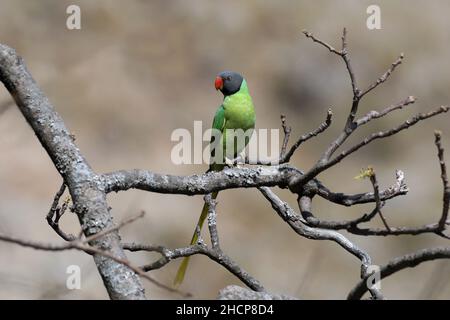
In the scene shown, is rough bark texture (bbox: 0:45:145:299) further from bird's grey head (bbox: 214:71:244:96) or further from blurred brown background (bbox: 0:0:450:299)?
blurred brown background (bbox: 0:0:450:299)

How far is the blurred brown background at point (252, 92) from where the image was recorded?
21.6 feet

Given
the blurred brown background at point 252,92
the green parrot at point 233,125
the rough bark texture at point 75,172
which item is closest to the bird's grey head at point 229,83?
the green parrot at point 233,125

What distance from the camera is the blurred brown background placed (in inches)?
259

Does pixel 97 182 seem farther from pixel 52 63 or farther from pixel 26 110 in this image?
pixel 52 63

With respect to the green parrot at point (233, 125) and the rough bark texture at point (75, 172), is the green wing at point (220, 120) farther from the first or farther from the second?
the rough bark texture at point (75, 172)

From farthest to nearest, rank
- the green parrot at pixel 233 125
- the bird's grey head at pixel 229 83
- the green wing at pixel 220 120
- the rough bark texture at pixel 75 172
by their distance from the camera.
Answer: the bird's grey head at pixel 229 83
the green wing at pixel 220 120
the green parrot at pixel 233 125
the rough bark texture at pixel 75 172

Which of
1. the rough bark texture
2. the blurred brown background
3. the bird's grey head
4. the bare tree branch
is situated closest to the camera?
the bare tree branch

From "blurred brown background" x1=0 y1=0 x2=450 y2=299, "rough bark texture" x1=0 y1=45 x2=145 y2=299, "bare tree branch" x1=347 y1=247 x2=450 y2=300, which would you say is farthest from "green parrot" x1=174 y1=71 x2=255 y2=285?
"blurred brown background" x1=0 y1=0 x2=450 y2=299

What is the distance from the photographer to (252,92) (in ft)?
23.8

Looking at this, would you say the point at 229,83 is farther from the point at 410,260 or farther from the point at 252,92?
the point at 252,92

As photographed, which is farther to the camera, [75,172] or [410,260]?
[75,172]

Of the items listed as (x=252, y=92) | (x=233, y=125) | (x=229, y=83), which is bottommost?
(x=233, y=125)

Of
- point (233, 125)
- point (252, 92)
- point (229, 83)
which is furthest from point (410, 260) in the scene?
point (252, 92)

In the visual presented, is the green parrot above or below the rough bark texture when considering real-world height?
above
